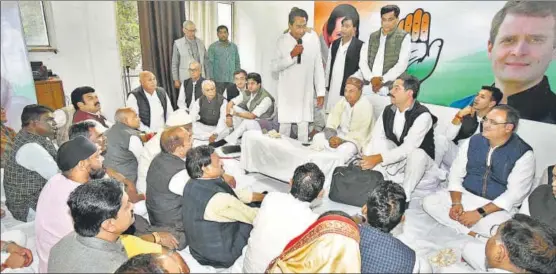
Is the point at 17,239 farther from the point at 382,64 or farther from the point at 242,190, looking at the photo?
the point at 382,64

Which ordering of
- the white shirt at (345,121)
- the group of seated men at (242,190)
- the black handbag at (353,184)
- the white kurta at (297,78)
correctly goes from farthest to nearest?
the white kurta at (297,78) → the white shirt at (345,121) → the black handbag at (353,184) → the group of seated men at (242,190)

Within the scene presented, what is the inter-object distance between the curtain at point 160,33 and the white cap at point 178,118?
0.20 meters

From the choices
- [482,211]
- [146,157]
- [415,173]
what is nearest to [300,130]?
[415,173]

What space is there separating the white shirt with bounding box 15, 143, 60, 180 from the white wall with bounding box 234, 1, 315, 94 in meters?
2.04

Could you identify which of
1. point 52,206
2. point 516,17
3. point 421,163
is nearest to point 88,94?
point 52,206

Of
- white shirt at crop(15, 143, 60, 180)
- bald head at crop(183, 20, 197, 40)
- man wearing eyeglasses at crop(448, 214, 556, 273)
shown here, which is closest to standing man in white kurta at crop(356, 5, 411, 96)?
bald head at crop(183, 20, 197, 40)

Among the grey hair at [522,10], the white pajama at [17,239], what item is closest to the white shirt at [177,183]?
the white pajama at [17,239]

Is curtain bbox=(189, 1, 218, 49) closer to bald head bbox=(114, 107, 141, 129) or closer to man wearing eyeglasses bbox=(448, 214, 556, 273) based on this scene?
bald head bbox=(114, 107, 141, 129)

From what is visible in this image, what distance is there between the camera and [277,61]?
3.62m

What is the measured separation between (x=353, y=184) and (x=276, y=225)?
1.39 metres

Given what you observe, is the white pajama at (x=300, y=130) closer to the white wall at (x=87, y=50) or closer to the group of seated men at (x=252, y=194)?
the group of seated men at (x=252, y=194)

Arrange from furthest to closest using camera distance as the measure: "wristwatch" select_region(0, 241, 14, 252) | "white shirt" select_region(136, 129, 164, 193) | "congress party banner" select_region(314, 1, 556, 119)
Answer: "congress party banner" select_region(314, 1, 556, 119), "white shirt" select_region(136, 129, 164, 193), "wristwatch" select_region(0, 241, 14, 252)

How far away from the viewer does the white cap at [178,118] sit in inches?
121

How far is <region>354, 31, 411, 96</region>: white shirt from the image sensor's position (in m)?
3.39
